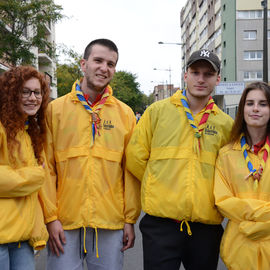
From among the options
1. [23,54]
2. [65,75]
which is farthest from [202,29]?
[23,54]

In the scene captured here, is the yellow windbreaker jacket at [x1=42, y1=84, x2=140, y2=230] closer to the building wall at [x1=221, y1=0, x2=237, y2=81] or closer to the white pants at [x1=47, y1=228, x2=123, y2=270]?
the white pants at [x1=47, y1=228, x2=123, y2=270]

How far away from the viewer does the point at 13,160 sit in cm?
258

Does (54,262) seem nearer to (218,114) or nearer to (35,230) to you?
(35,230)

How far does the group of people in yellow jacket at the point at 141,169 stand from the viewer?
2.69 meters

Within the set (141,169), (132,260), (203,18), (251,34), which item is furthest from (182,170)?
(203,18)

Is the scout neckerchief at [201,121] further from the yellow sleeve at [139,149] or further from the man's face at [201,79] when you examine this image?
Result: the yellow sleeve at [139,149]

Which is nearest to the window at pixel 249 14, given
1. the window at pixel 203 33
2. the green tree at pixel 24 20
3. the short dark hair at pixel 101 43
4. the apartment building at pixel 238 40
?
the apartment building at pixel 238 40

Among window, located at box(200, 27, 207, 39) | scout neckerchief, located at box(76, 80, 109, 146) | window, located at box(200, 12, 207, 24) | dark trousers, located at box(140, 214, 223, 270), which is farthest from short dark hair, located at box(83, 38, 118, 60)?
window, located at box(200, 12, 207, 24)

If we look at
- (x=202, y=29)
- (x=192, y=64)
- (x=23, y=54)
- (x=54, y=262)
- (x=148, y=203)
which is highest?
(x=202, y=29)

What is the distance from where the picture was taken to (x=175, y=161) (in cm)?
291

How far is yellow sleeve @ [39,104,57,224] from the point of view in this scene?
9.31ft

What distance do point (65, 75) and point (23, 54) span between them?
14132mm

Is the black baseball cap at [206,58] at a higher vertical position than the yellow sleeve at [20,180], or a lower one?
higher

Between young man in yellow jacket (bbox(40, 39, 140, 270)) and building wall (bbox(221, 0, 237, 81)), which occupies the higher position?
building wall (bbox(221, 0, 237, 81))
